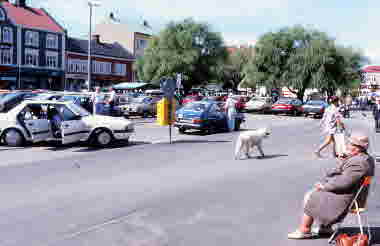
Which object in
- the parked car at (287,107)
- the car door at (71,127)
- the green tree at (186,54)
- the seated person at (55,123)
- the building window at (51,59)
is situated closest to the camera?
the car door at (71,127)

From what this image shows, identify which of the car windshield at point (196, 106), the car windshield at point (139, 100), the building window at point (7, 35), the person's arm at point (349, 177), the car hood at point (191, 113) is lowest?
the person's arm at point (349, 177)

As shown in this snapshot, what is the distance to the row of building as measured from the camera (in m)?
54.2

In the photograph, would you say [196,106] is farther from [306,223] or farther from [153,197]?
[306,223]

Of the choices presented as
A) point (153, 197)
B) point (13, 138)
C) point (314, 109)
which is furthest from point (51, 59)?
point (153, 197)

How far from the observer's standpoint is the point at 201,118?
19.6m

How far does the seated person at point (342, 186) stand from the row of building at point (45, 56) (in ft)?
172

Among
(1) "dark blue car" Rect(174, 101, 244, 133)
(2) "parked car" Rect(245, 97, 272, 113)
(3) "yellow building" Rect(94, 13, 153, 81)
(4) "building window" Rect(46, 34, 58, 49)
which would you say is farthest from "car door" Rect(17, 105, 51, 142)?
(3) "yellow building" Rect(94, 13, 153, 81)

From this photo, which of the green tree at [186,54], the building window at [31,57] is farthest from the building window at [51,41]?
the green tree at [186,54]

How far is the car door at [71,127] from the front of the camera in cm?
1371

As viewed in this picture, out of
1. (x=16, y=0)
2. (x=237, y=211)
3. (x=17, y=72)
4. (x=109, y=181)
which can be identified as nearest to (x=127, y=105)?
(x=109, y=181)

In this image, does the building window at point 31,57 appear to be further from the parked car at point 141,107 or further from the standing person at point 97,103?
the standing person at point 97,103

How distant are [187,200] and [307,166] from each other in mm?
4790

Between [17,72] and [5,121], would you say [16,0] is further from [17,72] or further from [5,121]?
[5,121]

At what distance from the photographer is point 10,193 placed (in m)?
7.89
